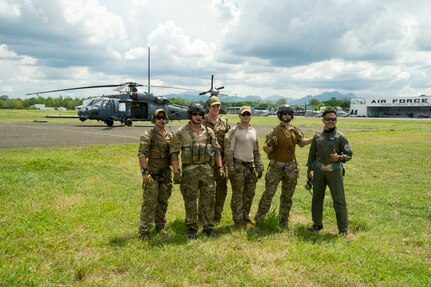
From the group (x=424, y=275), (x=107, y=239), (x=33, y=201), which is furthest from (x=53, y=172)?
(x=424, y=275)

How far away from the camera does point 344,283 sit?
457 cm

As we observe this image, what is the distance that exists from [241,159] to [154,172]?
1.55 meters

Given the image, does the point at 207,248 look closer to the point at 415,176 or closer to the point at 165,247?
the point at 165,247

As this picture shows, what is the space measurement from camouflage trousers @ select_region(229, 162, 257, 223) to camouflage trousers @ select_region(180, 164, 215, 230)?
0.53 m

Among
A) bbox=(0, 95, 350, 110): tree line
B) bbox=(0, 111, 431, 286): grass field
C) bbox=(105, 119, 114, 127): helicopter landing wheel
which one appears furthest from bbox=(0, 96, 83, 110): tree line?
bbox=(0, 111, 431, 286): grass field

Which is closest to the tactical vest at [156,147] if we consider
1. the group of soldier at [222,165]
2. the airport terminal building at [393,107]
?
the group of soldier at [222,165]

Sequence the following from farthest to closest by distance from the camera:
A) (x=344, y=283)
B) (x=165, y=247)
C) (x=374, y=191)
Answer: (x=374, y=191)
(x=165, y=247)
(x=344, y=283)

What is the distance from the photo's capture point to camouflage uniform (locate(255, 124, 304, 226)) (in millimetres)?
6500

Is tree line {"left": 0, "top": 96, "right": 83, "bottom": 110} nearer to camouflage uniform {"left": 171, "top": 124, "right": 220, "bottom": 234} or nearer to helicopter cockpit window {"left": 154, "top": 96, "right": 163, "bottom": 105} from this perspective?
helicopter cockpit window {"left": 154, "top": 96, "right": 163, "bottom": 105}

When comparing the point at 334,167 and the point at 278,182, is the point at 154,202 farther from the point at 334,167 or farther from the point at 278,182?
the point at 334,167

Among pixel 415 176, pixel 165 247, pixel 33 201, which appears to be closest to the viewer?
pixel 165 247

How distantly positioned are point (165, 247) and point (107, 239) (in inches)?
40.1

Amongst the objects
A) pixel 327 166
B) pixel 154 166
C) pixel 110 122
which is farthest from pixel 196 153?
pixel 110 122

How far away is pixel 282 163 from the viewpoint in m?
6.54
